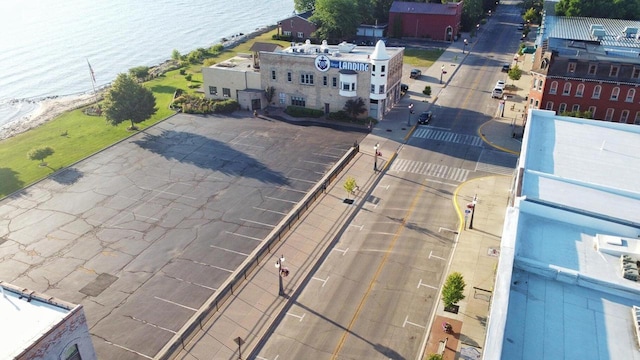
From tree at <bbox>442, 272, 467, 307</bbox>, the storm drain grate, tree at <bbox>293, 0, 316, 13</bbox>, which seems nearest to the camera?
tree at <bbox>442, 272, 467, 307</bbox>

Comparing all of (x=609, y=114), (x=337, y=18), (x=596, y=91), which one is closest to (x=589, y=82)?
(x=596, y=91)

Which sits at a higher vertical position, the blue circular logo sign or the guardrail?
the blue circular logo sign

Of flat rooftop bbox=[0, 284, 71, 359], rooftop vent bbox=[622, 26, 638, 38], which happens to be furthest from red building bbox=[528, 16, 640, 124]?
flat rooftop bbox=[0, 284, 71, 359]

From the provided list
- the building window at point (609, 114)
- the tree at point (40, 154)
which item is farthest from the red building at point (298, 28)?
the tree at point (40, 154)

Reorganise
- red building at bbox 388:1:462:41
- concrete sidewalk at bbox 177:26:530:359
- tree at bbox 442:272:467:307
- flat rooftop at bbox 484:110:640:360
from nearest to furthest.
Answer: flat rooftop at bbox 484:110:640:360
concrete sidewalk at bbox 177:26:530:359
tree at bbox 442:272:467:307
red building at bbox 388:1:462:41

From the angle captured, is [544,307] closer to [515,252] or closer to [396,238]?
[515,252]

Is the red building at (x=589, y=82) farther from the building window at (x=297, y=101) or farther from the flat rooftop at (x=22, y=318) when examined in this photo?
the flat rooftop at (x=22, y=318)

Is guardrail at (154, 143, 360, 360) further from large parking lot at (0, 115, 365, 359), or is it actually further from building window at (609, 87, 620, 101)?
building window at (609, 87, 620, 101)

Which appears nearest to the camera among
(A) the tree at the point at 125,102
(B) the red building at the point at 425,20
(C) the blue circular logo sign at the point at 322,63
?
(A) the tree at the point at 125,102
